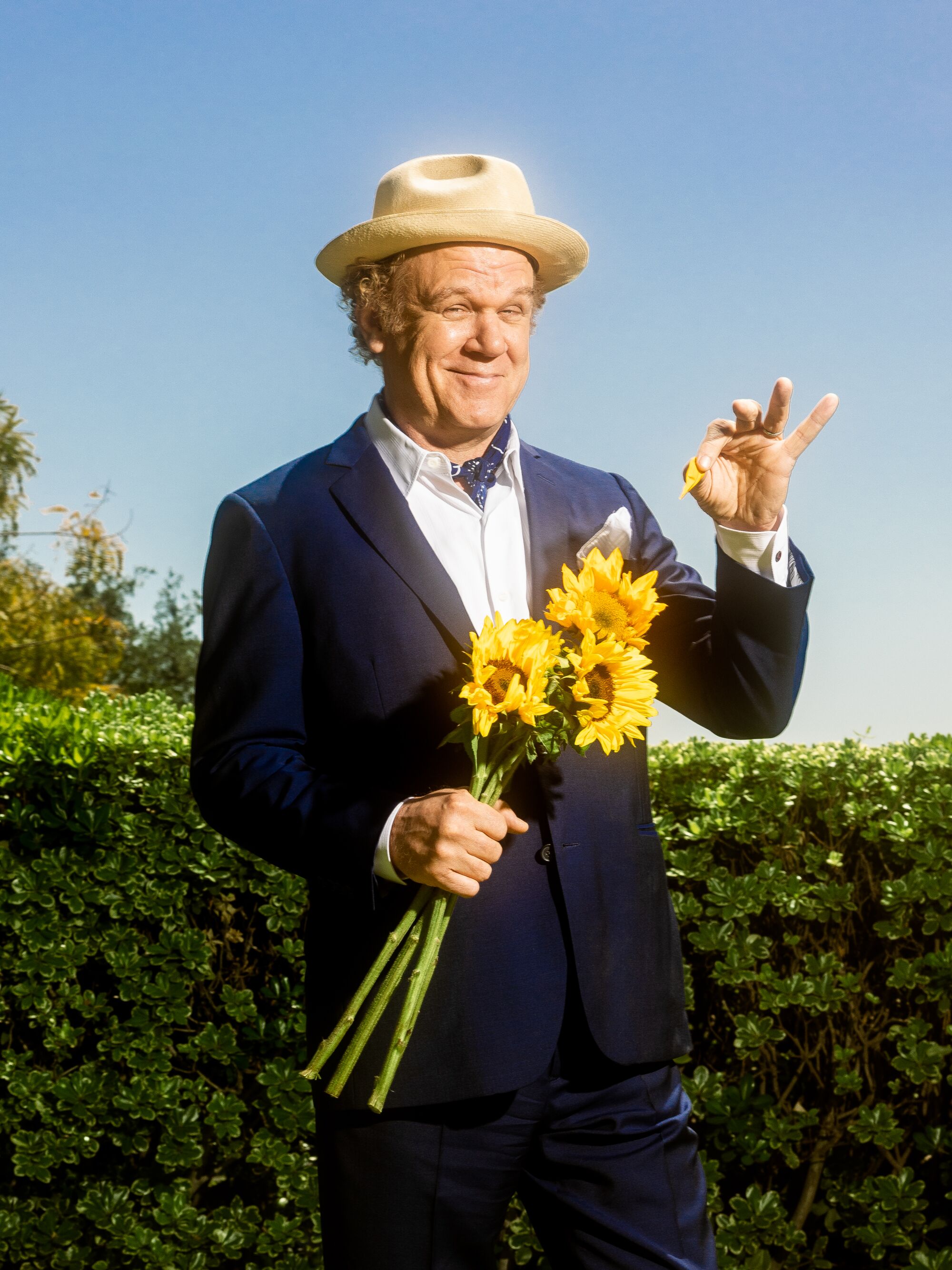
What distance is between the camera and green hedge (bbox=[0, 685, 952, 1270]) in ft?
14.3

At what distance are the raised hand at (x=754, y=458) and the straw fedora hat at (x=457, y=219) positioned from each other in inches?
23.4

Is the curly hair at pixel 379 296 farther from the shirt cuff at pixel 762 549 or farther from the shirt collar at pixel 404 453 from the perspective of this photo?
the shirt cuff at pixel 762 549

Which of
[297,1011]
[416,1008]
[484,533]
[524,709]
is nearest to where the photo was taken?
[524,709]

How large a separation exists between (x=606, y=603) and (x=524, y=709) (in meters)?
0.31

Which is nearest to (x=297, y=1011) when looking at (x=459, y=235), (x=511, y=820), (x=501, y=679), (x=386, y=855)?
(x=386, y=855)

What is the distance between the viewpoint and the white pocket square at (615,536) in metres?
2.75

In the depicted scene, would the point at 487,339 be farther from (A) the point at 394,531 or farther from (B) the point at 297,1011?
(B) the point at 297,1011

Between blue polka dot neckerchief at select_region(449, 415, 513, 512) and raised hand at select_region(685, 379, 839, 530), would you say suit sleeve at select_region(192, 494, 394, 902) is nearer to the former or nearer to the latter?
blue polka dot neckerchief at select_region(449, 415, 513, 512)

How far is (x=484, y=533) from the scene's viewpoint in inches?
104

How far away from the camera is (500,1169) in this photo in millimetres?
2420

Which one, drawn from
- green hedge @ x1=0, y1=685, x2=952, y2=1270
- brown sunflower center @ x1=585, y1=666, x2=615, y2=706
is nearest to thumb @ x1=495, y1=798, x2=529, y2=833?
brown sunflower center @ x1=585, y1=666, x2=615, y2=706

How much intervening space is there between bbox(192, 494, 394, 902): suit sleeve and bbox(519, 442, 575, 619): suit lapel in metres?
0.51

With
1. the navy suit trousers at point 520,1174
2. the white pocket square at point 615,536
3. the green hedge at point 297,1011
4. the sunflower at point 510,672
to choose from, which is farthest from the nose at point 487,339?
the green hedge at point 297,1011

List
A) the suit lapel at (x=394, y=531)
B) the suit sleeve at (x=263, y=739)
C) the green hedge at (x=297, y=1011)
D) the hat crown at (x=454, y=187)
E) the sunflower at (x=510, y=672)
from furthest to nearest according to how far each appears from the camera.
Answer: the green hedge at (x=297, y=1011)
the hat crown at (x=454, y=187)
the suit lapel at (x=394, y=531)
the suit sleeve at (x=263, y=739)
the sunflower at (x=510, y=672)
